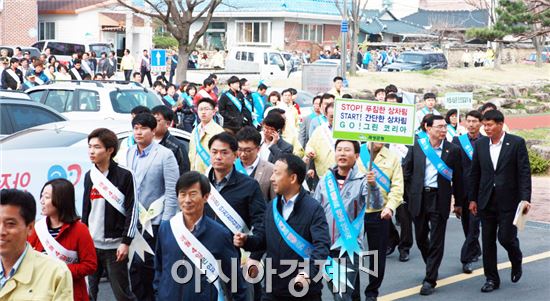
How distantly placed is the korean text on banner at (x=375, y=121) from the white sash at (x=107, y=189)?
243cm

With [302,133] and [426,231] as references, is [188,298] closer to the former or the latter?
[426,231]

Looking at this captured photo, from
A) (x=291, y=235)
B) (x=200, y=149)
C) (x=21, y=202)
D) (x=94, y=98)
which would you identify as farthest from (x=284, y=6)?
(x=21, y=202)

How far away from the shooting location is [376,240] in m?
8.59

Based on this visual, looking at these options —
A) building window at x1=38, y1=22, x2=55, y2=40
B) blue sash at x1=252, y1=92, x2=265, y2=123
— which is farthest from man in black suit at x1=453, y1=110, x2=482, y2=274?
building window at x1=38, y1=22, x2=55, y2=40

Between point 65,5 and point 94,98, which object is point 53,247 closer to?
point 94,98

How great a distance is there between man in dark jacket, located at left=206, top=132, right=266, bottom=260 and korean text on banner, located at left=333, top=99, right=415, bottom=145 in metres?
1.97

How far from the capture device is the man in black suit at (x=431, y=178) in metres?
9.75

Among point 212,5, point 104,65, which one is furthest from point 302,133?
point 104,65

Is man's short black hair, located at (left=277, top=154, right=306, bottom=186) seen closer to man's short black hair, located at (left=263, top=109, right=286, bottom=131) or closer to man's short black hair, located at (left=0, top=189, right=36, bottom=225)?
man's short black hair, located at (left=0, top=189, right=36, bottom=225)

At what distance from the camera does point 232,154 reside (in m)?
6.88

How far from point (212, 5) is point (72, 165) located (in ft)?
58.3

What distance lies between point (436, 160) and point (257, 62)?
2869cm

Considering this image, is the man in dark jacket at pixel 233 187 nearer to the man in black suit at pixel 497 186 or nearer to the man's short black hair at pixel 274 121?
the man's short black hair at pixel 274 121

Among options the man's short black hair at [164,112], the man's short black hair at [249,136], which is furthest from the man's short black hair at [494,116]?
the man's short black hair at [164,112]
